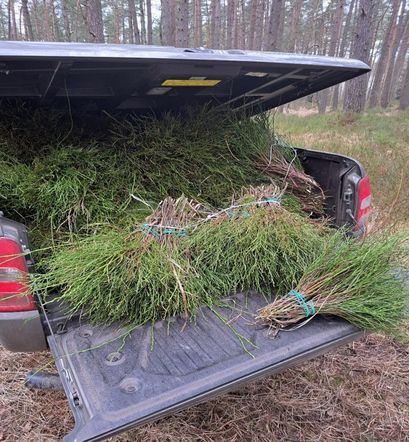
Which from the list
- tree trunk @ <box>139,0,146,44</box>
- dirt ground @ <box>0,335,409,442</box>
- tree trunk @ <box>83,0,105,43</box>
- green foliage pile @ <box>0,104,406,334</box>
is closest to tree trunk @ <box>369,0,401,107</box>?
tree trunk @ <box>139,0,146,44</box>

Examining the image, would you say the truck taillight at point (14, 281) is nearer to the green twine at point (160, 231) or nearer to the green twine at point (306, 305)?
the green twine at point (160, 231)

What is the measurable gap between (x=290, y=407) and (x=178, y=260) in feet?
3.71

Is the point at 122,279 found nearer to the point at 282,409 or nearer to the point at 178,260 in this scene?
the point at 178,260

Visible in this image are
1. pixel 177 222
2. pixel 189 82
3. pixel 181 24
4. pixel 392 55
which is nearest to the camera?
pixel 177 222

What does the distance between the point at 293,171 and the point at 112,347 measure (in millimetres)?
1726

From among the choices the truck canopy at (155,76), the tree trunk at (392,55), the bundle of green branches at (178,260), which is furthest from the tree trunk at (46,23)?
the bundle of green branches at (178,260)

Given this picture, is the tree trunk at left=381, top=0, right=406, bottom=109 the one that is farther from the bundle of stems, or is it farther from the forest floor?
the forest floor

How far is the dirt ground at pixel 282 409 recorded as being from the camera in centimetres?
199

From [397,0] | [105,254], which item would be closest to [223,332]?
[105,254]

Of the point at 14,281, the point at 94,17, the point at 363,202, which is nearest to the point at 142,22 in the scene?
the point at 94,17

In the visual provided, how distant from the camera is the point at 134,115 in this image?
283cm

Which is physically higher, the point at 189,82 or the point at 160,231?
the point at 189,82

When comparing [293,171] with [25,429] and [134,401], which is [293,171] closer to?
[134,401]

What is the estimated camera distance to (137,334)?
157 centimetres
